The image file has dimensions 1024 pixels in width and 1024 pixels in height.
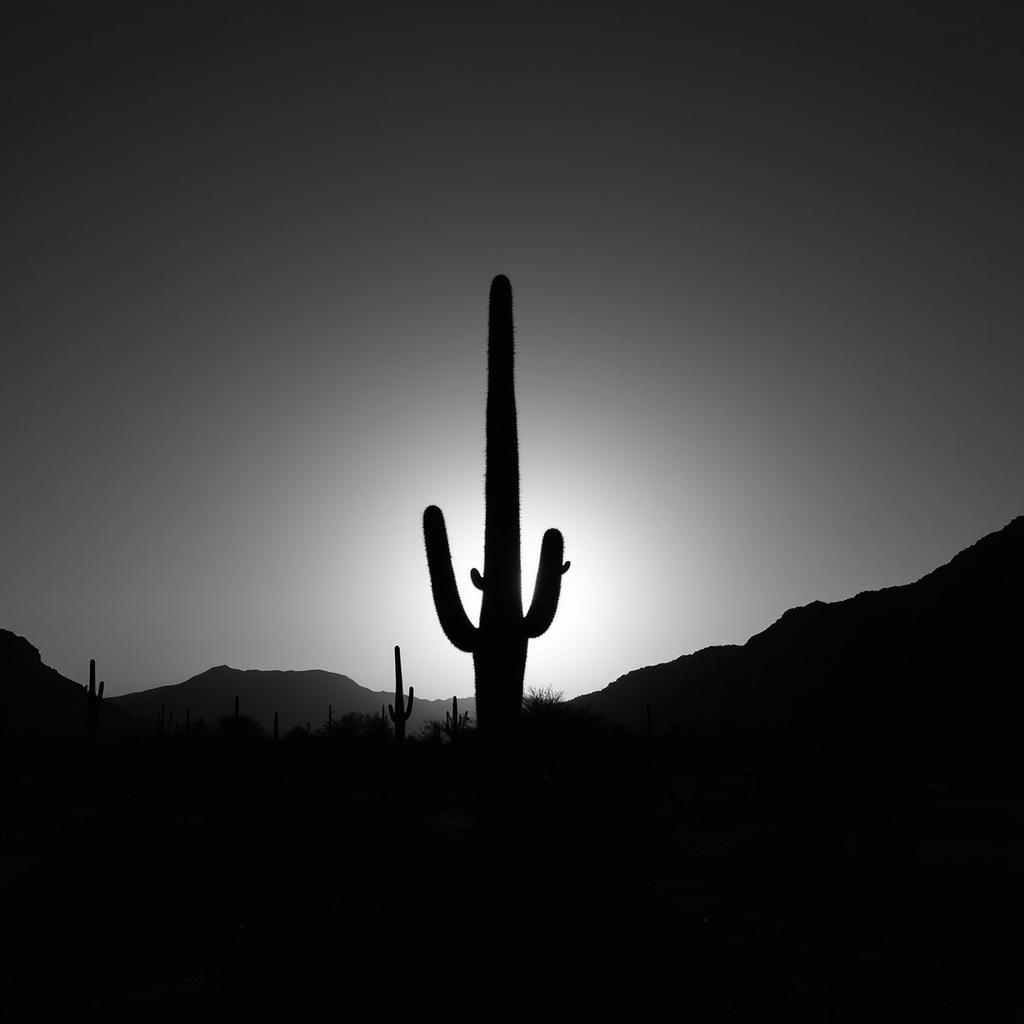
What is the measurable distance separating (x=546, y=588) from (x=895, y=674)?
5440 cm

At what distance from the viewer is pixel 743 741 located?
32.2 metres

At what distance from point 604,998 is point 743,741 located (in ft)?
93.5

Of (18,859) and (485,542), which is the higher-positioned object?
(485,542)

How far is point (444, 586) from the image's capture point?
9414mm

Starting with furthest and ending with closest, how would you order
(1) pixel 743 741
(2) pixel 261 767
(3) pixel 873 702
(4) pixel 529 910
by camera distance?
(3) pixel 873 702, (1) pixel 743 741, (2) pixel 261 767, (4) pixel 529 910

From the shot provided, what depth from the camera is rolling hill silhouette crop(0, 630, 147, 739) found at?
83250 mm

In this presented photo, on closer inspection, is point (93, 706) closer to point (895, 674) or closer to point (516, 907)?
point (516, 907)

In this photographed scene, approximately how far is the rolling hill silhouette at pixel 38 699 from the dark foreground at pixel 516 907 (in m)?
77.8

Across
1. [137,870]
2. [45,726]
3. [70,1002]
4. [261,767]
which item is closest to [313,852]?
[137,870]

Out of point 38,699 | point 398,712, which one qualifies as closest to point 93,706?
point 398,712

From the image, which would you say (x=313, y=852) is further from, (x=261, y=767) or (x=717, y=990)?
(x=261, y=767)

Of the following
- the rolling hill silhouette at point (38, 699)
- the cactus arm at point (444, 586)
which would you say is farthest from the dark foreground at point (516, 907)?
the rolling hill silhouette at point (38, 699)

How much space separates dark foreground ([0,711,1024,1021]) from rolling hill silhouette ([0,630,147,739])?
255 ft

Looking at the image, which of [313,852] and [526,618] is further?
[313,852]
